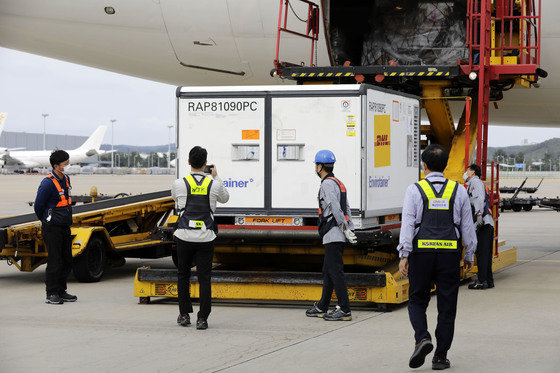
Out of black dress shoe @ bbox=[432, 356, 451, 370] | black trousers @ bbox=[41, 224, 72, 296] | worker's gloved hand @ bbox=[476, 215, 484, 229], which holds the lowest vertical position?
black dress shoe @ bbox=[432, 356, 451, 370]

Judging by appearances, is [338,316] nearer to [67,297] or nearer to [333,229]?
[333,229]

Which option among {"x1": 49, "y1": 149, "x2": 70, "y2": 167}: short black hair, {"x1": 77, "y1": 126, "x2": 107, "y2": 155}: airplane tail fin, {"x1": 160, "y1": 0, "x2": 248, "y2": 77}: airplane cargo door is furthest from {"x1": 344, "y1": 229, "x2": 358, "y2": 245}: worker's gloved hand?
{"x1": 77, "y1": 126, "x2": 107, "y2": 155}: airplane tail fin

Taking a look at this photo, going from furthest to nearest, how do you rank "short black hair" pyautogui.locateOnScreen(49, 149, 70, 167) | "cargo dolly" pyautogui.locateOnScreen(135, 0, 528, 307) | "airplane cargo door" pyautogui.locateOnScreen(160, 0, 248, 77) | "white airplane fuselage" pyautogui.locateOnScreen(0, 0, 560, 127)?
"airplane cargo door" pyautogui.locateOnScreen(160, 0, 248, 77), "white airplane fuselage" pyautogui.locateOnScreen(0, 0, 560, 127), "short black hair" pyautogui.locateOnScreen(49, 149, 70, 167), "cargo dolly" pyautogui.locateOnScreen(135, 0, 528, 307)

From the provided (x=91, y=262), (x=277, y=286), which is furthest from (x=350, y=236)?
(x=91, y=262)

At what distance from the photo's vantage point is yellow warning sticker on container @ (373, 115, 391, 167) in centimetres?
902

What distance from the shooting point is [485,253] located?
10.3 m

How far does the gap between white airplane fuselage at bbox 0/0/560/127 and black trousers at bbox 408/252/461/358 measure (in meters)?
8.86

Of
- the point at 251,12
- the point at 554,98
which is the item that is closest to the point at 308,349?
the point at 251,12

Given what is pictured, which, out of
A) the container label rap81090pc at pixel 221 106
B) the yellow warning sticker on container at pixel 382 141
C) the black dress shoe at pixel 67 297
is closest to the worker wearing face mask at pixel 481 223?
the yellow warning sticker on container at pixel 382 141

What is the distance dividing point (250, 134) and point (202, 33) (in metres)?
6.96

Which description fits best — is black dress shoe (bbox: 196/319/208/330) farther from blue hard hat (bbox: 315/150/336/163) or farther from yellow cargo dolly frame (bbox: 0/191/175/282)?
yellow cargo dolly frame (bbox: 0/191/175/282)

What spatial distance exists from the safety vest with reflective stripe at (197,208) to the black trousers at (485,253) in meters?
4.11

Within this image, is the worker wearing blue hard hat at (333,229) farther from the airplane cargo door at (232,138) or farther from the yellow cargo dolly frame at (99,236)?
the yellow cargo dolly frame at (99,236)

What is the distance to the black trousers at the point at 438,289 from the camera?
5902mm
